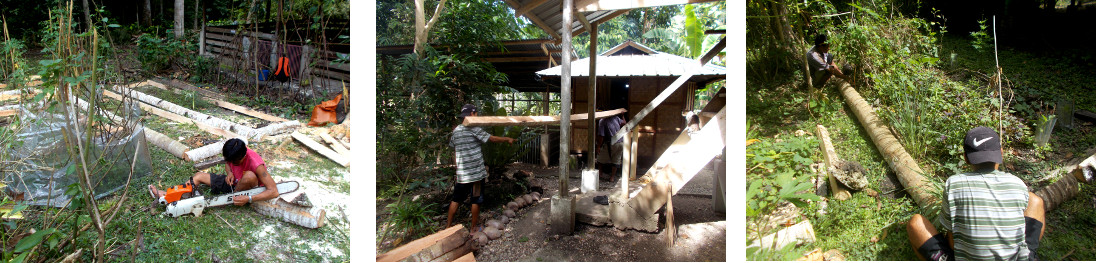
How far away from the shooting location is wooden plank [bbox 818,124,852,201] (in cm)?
235

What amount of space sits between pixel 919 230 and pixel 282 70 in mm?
4691

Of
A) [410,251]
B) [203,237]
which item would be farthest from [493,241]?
[203,237]

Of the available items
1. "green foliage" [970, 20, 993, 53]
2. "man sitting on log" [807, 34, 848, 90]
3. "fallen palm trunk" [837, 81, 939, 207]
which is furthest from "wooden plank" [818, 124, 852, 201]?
"green foliage" [970, 20, 993, 53]

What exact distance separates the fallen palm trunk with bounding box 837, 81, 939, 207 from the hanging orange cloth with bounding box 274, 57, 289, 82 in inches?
172

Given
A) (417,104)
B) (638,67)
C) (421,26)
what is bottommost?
(417,104)

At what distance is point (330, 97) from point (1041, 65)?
4.89 metres

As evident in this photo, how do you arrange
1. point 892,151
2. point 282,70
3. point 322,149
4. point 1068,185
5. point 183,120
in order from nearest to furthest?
point 1068,185 → point 892,151 → point 322,149 → point 183,120 → point 282,70

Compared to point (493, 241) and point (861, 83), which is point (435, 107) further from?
point (861, 83)

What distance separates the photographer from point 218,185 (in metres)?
3.06

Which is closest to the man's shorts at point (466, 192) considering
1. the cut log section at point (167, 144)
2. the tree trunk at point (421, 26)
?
the tree trunk at point (421, 26)

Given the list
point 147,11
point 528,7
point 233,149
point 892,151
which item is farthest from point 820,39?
point 147,11

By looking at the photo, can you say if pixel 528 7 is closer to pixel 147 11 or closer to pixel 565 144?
pixel 565 144

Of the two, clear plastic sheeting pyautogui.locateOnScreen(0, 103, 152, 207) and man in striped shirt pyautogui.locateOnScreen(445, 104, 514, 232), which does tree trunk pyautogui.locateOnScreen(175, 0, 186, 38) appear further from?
man in striped shirt pyautogui.locateOnScreen(445, 104, 514, 232)

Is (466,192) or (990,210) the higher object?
(990,210)
